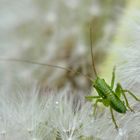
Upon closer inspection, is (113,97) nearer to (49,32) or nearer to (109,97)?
(109,97)

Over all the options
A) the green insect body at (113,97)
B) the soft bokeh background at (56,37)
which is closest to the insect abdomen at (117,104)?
the green insect body at (113,97)

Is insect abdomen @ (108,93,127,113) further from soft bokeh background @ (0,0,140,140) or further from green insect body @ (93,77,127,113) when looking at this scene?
soft bokeh background @ (0,0,140,140)

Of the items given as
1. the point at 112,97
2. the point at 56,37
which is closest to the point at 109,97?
the point at 112,97

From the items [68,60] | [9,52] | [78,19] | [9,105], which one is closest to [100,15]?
[78,19]

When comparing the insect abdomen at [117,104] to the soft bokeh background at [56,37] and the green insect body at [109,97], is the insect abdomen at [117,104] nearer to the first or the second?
the green insect body at [109,97]

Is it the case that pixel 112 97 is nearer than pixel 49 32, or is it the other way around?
pixel 112 97

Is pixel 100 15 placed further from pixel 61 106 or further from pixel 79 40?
pixel 61 106
